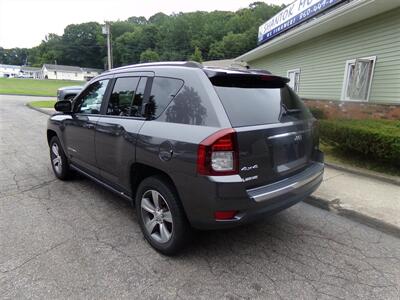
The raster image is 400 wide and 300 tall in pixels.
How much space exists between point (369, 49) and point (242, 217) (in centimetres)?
784

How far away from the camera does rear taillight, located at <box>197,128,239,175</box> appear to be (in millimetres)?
2223

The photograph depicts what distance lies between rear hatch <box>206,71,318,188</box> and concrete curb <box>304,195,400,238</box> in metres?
1.19

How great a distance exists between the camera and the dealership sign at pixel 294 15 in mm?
9948

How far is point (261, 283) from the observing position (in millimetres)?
2406

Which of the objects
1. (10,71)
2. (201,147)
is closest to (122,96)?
(201,147)

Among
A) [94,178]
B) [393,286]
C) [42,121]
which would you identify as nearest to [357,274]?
[393,286]

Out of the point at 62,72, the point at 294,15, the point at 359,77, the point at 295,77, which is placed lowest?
the point at 359,77

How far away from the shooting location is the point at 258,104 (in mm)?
2678

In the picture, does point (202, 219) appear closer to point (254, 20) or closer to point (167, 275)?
point (167, 275)

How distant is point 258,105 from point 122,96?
1658 millimetres

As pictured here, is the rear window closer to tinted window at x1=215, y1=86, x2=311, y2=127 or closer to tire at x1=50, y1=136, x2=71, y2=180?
tinted window at x1=215, y1=86, x2=311, y2=127

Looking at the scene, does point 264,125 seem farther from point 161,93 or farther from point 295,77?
point 295,77

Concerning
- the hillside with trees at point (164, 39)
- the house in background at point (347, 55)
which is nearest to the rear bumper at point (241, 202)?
the house in background at point (347, 55)

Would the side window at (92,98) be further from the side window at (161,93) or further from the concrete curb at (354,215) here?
the concrete curb at (354,215)
